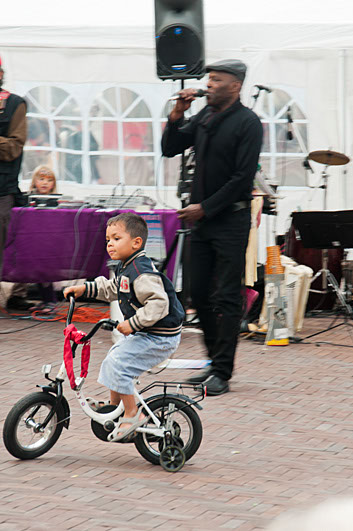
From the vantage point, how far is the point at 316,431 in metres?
5.86

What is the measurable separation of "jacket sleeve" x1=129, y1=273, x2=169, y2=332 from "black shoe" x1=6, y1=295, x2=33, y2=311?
503 cm

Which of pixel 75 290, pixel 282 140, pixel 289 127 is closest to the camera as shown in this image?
pixel 75 290

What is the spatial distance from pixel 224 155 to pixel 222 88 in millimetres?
443

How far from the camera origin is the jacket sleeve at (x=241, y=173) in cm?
644

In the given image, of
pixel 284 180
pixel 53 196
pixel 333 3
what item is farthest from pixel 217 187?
pixel 333 3

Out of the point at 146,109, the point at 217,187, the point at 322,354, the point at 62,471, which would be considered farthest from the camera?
the point at 146,109

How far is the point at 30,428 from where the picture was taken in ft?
16.8

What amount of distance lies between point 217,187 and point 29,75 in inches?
201

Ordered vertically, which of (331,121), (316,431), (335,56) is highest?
(335,56)

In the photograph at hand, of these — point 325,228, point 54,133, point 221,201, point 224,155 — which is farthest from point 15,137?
point 54,133

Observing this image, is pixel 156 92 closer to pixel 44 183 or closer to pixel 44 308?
pixel 44 183

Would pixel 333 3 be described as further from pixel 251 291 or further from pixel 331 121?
pixel 251 291

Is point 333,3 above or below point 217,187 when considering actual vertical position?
above

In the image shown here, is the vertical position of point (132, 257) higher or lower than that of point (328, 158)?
lower
